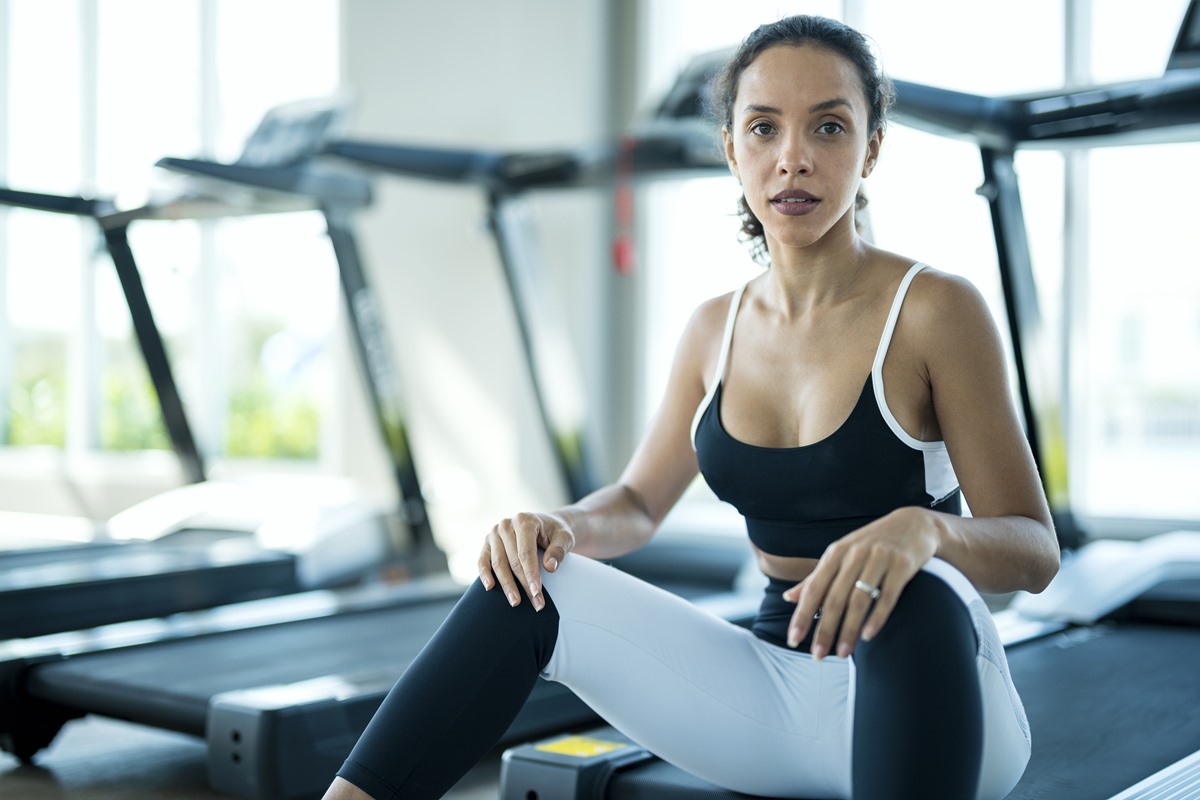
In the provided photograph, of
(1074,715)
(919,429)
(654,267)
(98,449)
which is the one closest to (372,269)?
(654,267)

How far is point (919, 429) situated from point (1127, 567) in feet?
6.25

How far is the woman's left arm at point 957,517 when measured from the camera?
1093 mm

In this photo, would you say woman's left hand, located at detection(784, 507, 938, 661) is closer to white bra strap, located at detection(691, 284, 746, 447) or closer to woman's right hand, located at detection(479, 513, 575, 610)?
woman's right hand, located at detection(479, 513, 575, 610)

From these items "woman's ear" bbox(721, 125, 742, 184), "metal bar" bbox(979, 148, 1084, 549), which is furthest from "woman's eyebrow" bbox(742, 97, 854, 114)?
"metal bar" bbox(979, 148, 1084, 549)

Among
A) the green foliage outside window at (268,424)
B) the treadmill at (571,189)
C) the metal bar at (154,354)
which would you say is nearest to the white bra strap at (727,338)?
the treadmill at (571,189)

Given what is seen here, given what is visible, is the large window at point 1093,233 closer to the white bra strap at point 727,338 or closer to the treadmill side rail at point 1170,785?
the treadmill side rail at point 1170,785

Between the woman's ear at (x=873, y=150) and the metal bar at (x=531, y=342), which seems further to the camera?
the metal bar at (x=531, y=342)

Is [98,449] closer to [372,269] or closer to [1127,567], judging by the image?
[372,269]

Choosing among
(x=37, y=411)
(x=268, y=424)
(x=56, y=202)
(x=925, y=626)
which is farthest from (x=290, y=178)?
(x=37, y=411)

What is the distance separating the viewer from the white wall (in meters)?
5.03

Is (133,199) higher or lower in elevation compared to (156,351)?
higher

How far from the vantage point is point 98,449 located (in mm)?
6496

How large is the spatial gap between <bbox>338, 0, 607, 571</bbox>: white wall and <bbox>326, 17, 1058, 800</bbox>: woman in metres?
3.50

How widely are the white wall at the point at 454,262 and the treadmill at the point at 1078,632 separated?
1661mm
